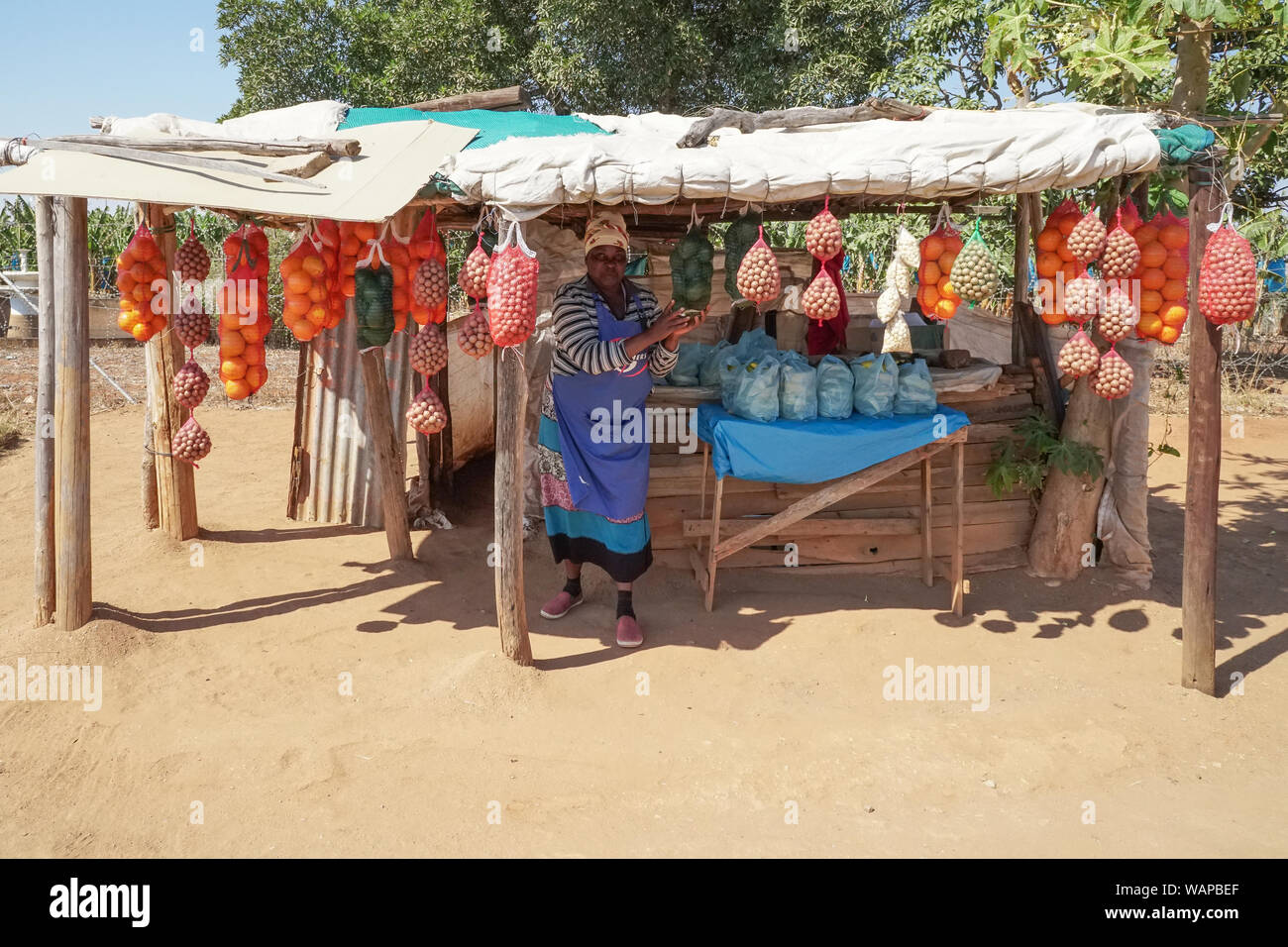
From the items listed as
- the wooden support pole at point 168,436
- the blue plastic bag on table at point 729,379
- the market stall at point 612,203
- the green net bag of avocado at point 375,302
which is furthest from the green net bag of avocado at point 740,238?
Answer: the wooden support pole at point 168,436

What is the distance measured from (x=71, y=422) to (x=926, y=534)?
469cm

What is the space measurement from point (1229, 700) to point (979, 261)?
2390 mm

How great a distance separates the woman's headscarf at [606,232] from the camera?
4.30m

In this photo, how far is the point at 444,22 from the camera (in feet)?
44.1

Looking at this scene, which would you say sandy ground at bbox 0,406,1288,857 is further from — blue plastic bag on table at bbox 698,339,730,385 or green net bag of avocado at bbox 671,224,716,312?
green net bag of avocado at bbox 671,224,716,312

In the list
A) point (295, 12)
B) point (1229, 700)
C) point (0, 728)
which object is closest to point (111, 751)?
point (0, 728)

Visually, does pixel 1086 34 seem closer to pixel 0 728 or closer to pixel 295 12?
pixel 0 728

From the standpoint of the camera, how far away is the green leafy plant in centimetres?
536

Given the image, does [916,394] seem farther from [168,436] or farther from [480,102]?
[168,436]

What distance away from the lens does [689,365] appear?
5.68m

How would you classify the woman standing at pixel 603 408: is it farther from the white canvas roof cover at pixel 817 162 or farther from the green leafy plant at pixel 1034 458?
the green leafy plant at pixel 1034 458

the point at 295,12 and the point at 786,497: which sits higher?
the point at 295,12

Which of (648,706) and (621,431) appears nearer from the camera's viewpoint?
(648,706)

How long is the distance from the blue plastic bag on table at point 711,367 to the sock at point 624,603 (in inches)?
56.6
